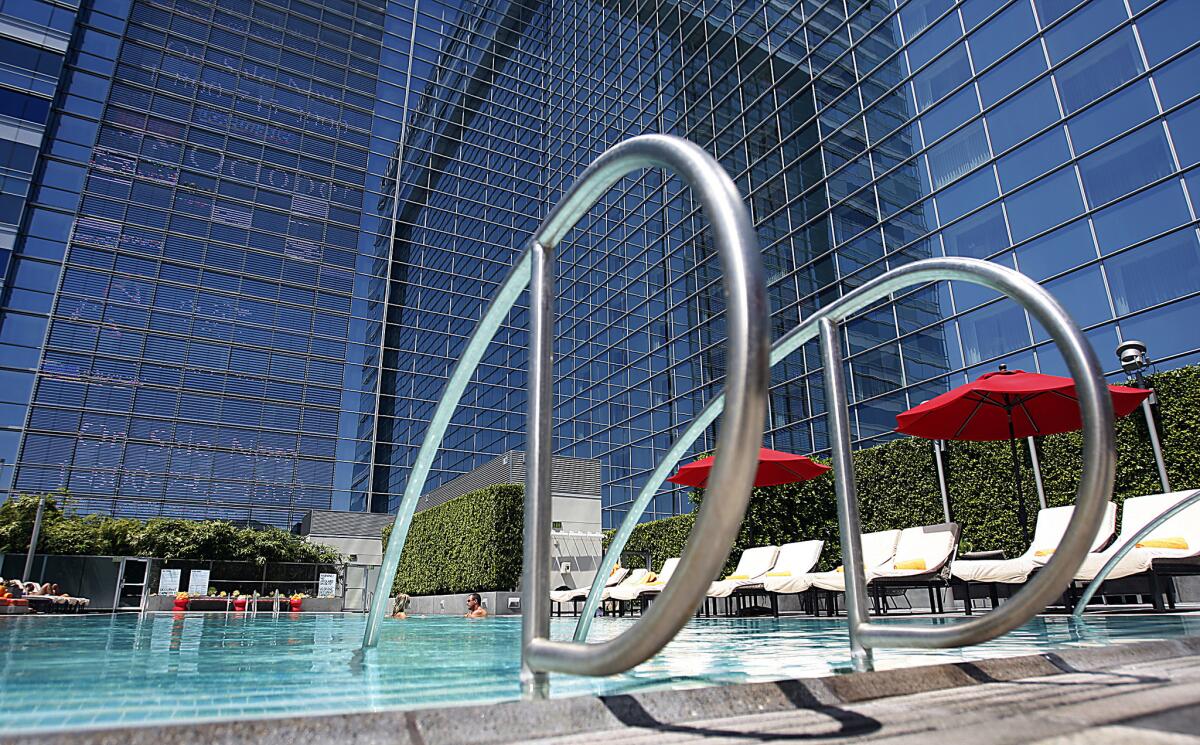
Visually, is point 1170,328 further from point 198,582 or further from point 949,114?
point 198,582

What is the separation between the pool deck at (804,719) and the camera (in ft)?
3.72

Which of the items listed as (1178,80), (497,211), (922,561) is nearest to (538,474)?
(922,561)

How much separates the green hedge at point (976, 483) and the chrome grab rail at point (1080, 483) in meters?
6.32

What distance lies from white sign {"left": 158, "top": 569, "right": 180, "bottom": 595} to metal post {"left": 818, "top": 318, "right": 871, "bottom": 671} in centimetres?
2304

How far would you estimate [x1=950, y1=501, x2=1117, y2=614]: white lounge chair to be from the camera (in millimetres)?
6887

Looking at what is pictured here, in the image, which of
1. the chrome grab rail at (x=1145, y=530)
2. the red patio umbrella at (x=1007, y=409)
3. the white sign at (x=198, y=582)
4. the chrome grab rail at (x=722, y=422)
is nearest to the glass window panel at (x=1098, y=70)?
the red patio umbrella at (x=1007, y=409)

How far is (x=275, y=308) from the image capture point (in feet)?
102

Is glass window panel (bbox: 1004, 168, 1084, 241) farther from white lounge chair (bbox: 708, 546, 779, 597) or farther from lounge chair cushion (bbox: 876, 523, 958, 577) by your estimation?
white lounge chair (bbox: 708, 546, 779, 597)

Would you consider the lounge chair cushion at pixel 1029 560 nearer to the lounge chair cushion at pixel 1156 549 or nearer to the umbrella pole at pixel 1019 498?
the umbrella pole at pixel 1019 498

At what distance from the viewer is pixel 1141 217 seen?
1309 cm

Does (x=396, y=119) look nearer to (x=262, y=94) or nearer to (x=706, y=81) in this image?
(x=262, y=94)

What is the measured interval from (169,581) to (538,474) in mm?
23268

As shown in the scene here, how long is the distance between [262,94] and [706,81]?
21.0 m

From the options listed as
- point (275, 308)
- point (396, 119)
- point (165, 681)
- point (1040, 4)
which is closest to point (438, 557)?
point (275, 308)
